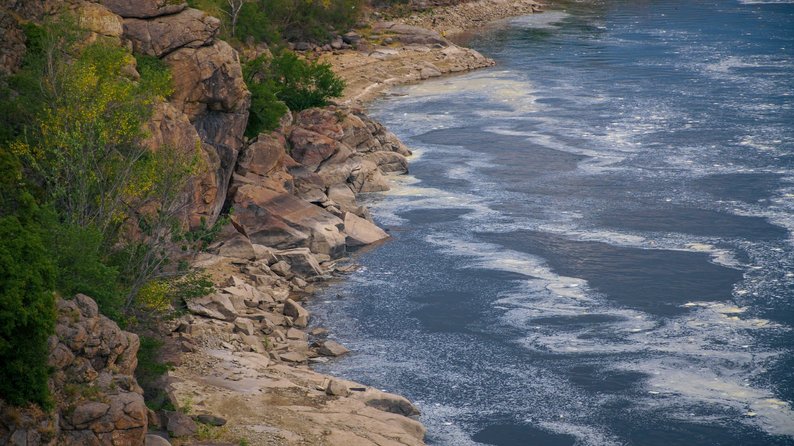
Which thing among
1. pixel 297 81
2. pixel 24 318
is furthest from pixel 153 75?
pixel 297 81

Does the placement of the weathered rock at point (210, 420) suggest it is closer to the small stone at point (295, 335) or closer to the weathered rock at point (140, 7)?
the small stone at point (295, 335)

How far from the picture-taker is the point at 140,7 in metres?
40.0

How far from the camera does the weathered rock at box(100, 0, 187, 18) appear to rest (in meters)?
39.6

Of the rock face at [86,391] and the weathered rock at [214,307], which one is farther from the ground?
the rock face at [86,391]

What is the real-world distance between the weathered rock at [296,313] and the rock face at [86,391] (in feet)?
44.3

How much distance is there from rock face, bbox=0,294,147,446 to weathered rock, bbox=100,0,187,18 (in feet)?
66.7

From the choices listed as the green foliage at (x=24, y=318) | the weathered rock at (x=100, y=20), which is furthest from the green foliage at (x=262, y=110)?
the green foliage at (x=24, y=318)

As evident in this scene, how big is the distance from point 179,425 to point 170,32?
20.9 m

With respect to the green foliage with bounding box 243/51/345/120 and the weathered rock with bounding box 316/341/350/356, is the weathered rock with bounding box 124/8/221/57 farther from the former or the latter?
the weathered rock with bounding box 316/341/350/356

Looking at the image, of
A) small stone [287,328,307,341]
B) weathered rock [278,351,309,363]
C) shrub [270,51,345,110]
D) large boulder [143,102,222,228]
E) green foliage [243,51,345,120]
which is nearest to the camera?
weathered rock [278,351,309,363]

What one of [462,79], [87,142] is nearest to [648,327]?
[87,142]

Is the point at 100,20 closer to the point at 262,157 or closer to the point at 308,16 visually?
the point at 262,157

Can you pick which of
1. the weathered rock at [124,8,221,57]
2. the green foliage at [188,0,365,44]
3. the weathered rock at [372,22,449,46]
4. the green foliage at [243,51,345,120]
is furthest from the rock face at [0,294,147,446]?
the weathered rock at [372,22,449,46]

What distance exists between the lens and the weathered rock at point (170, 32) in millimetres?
39500
